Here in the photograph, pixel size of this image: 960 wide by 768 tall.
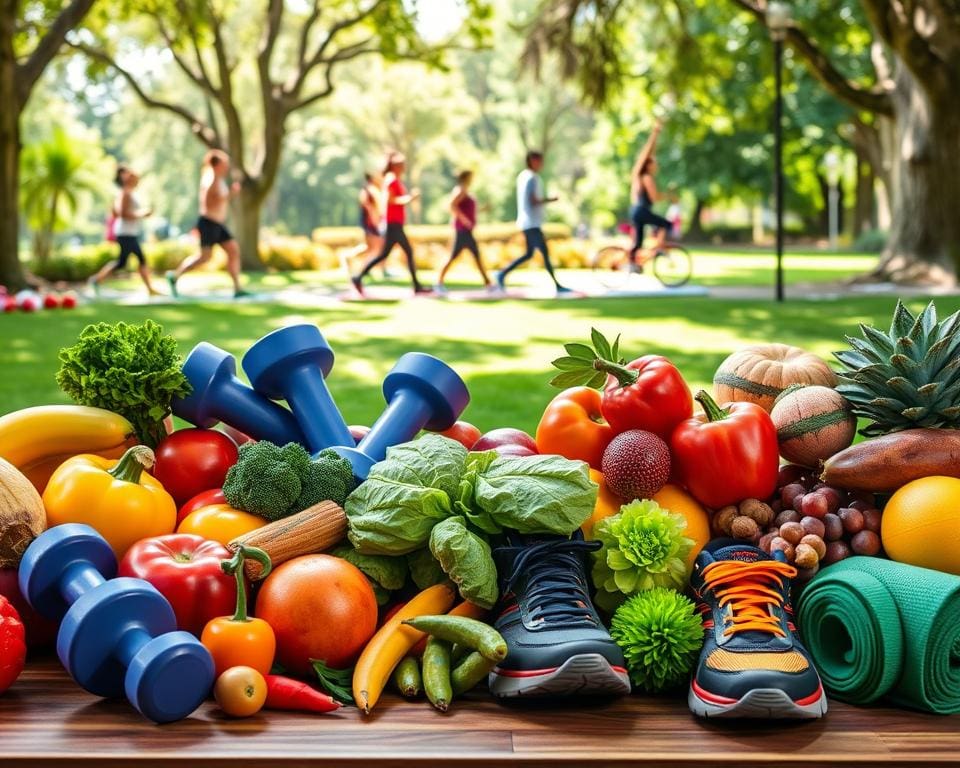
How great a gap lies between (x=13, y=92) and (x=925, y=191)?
13645mm

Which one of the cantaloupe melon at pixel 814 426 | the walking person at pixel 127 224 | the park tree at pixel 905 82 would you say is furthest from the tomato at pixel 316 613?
the walking person at pixel 127 224

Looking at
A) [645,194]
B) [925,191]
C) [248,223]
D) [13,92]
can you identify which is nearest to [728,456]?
[645,194]

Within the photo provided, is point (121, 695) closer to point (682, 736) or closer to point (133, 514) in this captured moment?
point (133, 514)

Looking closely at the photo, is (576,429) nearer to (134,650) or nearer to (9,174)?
(134,650)

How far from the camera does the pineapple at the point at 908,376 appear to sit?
2.62 metres

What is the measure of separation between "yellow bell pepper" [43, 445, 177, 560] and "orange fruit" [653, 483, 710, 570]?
1.15 meters

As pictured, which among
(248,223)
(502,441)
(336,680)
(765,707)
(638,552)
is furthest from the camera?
(248,223)

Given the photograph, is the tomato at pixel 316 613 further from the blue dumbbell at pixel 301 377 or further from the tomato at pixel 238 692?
the blue dumbbell at pixel 301 377

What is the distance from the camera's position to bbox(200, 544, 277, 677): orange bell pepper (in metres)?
2.17

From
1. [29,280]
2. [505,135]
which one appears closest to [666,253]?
[29,280]

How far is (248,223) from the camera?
987 inches

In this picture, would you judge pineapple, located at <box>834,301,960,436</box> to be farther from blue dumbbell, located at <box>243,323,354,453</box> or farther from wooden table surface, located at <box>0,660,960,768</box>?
blue dumbbell, located at <box>243,323,354,453</box>

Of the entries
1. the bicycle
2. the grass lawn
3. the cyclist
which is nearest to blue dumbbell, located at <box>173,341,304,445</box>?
the grass lawn

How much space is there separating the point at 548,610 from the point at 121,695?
837 mm
